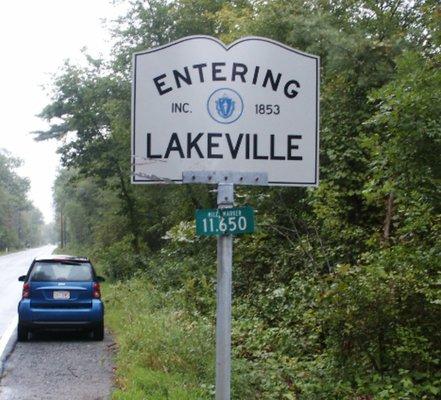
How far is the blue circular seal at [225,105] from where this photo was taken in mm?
3477

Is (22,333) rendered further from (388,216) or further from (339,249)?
(388,216)

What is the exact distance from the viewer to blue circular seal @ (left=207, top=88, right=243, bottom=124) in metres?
3.48

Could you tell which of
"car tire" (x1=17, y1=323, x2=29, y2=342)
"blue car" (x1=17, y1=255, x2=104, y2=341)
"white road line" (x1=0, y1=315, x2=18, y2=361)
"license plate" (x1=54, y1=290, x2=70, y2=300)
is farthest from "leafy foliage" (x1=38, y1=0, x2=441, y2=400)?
"white road line" (x1=0, y1=315, x2=18, y2=361)

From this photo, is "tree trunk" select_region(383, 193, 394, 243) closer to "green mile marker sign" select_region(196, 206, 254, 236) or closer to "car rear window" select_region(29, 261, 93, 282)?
"green mile marker sign" select_region(196, 206, 254, 236)

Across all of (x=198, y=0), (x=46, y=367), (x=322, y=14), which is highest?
(x=198, y=0)

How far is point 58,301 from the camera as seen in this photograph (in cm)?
1109

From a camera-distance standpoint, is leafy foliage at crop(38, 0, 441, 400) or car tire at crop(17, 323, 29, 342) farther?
car tire at crop(17, 323, 29, 342)

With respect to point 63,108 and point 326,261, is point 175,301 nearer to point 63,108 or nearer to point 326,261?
point 326,261

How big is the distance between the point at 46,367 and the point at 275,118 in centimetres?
682

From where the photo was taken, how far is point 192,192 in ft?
65.2

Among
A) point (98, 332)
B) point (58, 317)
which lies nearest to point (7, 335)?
point (58, 317)

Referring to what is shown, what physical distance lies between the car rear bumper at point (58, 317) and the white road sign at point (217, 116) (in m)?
8.15

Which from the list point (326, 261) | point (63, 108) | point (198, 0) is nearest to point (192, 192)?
point (198, 0)

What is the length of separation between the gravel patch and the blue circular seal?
4.91 meters
